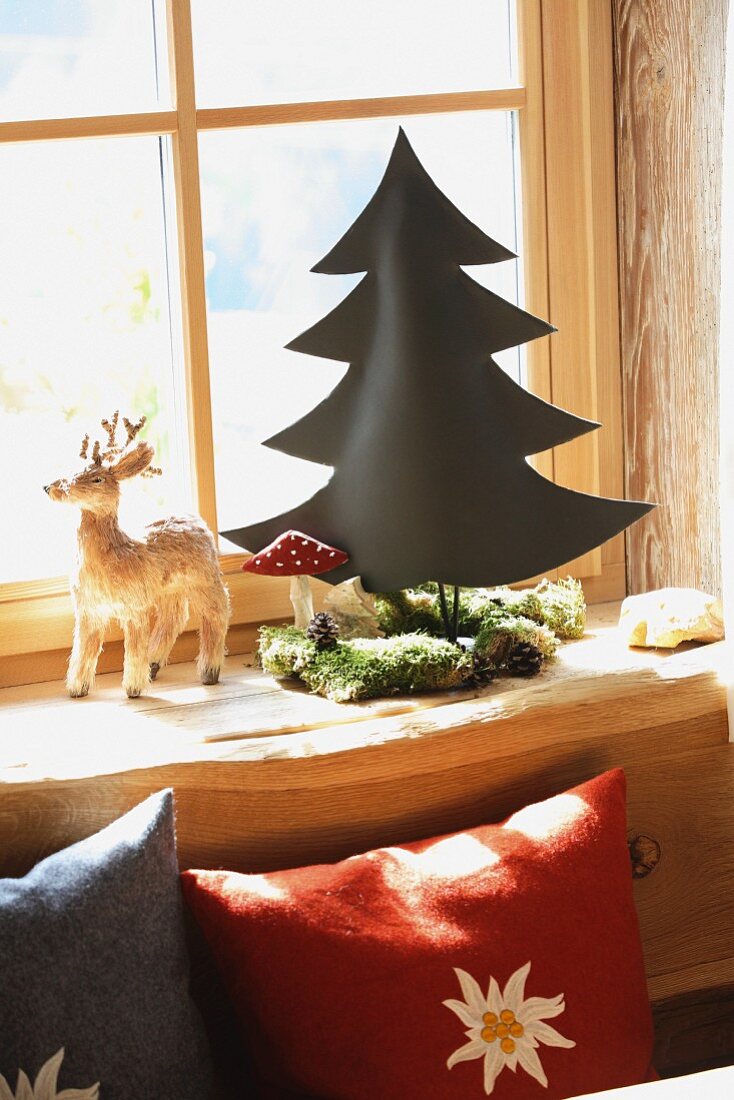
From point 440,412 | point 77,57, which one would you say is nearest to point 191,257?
point 77,57

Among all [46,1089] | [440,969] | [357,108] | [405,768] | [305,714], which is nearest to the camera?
[46,1089]

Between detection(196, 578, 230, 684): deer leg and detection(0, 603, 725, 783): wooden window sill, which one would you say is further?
detection(196, 578, 230, 684): deer leg

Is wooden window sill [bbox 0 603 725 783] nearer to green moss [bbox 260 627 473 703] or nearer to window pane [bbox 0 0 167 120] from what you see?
green moss [bbox 260 627 473 703]

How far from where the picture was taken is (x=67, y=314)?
160 cm

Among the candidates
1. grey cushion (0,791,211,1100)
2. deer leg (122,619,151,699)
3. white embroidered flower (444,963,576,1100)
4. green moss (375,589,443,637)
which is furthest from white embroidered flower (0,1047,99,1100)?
green moss (375,589,443,637)

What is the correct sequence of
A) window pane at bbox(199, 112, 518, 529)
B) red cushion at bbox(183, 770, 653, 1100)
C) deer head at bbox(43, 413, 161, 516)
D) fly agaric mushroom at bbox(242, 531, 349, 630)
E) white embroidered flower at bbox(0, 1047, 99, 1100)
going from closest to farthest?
white embroidered flower at bbox(0, 1047, 99, 1100)
red cushion at bbox(183, 770, 653, 1100)
deer head at bbox(43, 413, 161, 516)
fly agaric mushroom at bbox(242, 531, 349, 630)
window pane at bbox(199, 112, 518, 529)

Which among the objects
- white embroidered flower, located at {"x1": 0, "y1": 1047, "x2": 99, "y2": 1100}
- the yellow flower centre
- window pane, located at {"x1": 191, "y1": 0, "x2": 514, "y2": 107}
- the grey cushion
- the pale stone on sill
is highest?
window pane, located at {"x1": 191, "y1": 0, "x2": 514, "y2": 107}

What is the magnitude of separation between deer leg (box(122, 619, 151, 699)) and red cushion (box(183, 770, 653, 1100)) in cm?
43

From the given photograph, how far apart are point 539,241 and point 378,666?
29.1 inches

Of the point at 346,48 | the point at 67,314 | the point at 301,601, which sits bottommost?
the point at 301,601

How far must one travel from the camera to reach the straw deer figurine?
1.48 m

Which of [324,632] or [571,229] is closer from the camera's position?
[324,632]

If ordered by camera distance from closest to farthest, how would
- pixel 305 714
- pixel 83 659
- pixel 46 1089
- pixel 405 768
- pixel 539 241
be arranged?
pixel 46 1089, pixel 405 768, pixel 305 714, pixel 83 659, pixel 539 241

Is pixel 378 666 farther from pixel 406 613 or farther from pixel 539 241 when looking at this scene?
pixel 539 241
